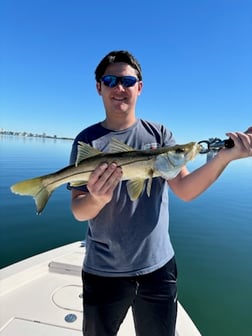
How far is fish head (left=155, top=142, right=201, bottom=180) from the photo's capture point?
2.12m

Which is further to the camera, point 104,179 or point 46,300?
point 46,300

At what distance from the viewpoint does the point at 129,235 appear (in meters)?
2.38

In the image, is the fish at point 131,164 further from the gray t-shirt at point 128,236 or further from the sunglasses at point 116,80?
the sunglasses at point 116,80

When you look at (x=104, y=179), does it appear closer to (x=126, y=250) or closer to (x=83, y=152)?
(x=83, y=152)

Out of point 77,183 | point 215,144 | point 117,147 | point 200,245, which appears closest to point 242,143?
point 215,144

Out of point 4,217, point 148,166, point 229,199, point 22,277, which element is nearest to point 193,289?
point 22,277

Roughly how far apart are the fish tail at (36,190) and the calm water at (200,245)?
1392mm

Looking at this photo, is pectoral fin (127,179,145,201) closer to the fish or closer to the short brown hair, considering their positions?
the fish

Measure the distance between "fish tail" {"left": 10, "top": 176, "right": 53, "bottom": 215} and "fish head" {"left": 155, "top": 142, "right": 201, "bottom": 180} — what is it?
36.9 inches

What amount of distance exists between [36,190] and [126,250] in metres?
0.88

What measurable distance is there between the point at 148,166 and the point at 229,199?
55.9 ft

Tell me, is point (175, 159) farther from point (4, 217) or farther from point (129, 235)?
point (4, 217)

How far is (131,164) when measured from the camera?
7.16 feet

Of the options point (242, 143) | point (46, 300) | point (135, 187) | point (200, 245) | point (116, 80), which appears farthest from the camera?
point (200, 245)
